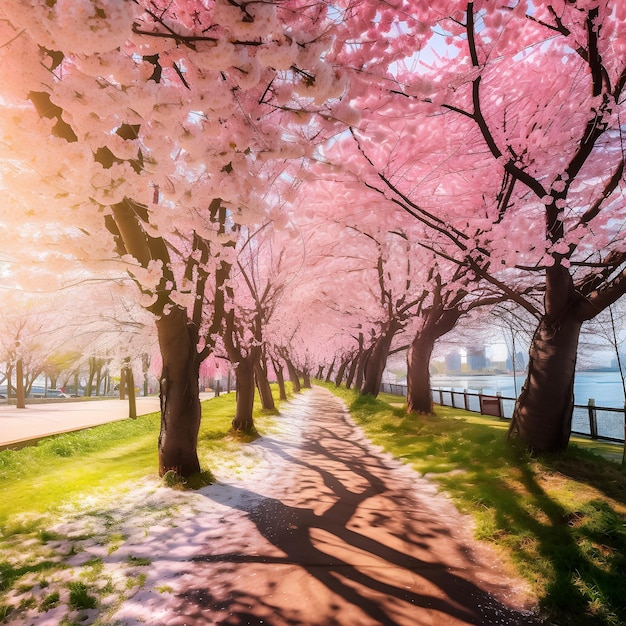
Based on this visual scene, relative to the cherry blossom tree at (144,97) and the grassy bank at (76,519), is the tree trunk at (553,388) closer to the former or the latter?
the cherry blossom tree at (144,97)

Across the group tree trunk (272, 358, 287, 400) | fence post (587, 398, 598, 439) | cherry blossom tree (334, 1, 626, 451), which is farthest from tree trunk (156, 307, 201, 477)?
tree trunk (272, 358, 287, 400)

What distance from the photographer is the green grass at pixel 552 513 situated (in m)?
3.44

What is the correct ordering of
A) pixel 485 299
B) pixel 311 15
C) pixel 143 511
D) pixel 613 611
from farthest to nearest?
pixel 485 299 → pixel 143 511 → pixel 311 15 → pixel 613 611

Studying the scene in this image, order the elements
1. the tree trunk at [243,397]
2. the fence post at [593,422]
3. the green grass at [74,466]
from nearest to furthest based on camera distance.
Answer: the green grass at [74,466] → the fence post at [593,422] → the tree trunk at [243,397]

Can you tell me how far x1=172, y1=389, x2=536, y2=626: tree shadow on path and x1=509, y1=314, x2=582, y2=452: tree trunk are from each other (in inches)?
89.0

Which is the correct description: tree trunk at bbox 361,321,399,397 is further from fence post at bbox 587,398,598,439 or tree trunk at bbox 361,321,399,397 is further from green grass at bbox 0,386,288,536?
green grass at bbox 0,386,288,536

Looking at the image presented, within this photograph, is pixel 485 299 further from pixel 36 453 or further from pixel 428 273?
pixel 36 453

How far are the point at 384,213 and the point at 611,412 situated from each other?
29.5 ft

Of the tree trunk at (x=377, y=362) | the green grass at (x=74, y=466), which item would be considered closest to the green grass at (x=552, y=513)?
the green grass at (x=74, y=466)

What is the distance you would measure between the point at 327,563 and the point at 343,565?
0.62 ft

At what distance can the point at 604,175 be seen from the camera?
27.1 feet

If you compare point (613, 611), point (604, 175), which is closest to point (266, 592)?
point (613, 611)

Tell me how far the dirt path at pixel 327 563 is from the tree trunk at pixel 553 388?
2.22 meters

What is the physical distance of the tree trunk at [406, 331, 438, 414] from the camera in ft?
43.2
